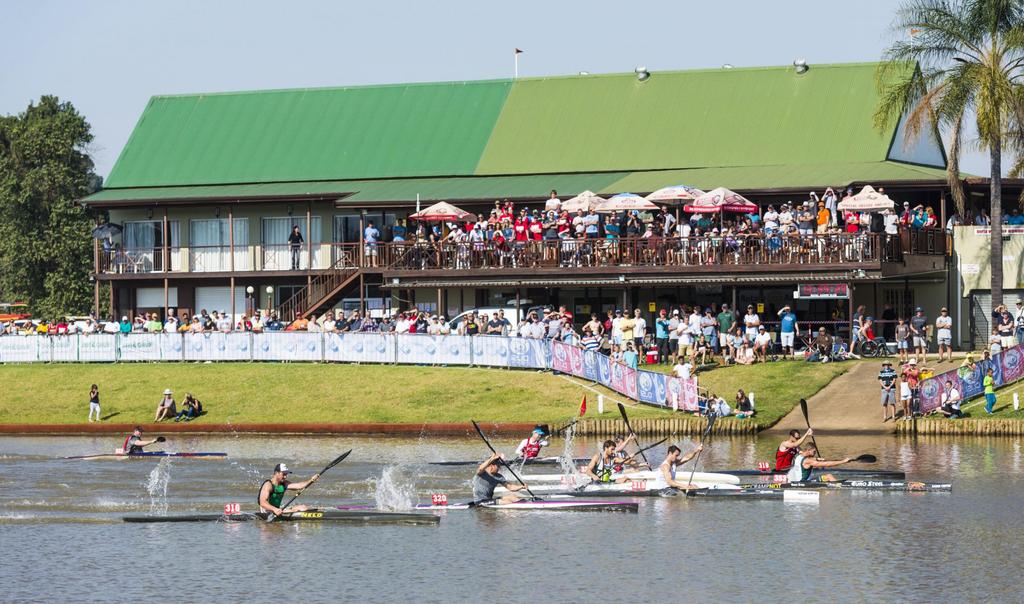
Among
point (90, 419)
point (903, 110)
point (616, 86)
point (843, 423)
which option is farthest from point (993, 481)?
point (616, 86)

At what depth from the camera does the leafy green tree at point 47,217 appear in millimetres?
80938

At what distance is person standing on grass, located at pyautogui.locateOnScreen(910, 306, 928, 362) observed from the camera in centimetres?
4650

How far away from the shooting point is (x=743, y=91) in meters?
61.5

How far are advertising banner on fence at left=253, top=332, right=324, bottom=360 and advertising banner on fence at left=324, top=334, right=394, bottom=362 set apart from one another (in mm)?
380

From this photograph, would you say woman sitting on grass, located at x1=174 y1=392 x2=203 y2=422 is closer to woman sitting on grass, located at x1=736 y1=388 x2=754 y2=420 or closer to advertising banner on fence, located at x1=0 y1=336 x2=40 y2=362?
advertising banner on fence, located at x1=0 y1=336 x2=40 y2=362

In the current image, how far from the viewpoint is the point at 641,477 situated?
109ft

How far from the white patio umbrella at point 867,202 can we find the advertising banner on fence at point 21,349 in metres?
28.1

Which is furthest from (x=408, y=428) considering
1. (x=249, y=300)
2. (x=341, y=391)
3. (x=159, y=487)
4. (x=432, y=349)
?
(x=249, y=300)

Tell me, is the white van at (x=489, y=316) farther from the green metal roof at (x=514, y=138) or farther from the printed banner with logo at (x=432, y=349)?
the green metal roof at (x=514, y=138)

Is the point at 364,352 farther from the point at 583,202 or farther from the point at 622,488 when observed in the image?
the point at 622,488

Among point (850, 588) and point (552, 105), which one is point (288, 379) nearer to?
point (552, 105)

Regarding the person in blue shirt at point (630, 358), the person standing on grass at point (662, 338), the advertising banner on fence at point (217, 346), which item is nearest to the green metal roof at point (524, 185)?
the person standing on grass at point (662, 338)

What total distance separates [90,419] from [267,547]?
23.0m

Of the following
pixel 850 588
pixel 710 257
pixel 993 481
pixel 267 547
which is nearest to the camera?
pixel 850 588
